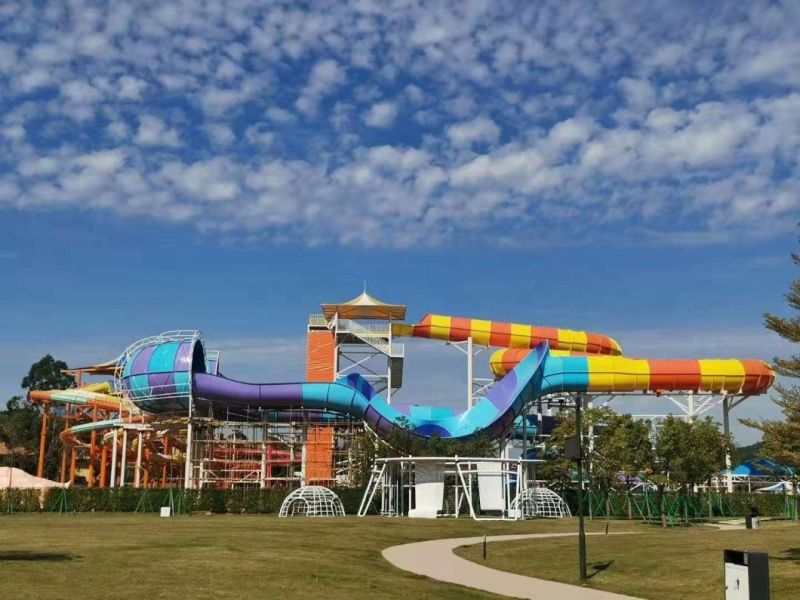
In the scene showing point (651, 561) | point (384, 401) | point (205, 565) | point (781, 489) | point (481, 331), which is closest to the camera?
point (205, 565)

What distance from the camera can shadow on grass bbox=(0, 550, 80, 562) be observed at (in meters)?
21.0

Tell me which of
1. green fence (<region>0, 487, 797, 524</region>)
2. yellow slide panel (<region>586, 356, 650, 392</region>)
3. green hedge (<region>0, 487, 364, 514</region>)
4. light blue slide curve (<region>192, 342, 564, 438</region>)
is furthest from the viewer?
yellow slide panel (<region>586, 356, 650, 392</region>)

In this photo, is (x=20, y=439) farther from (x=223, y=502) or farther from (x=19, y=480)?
(x=223, y=502)

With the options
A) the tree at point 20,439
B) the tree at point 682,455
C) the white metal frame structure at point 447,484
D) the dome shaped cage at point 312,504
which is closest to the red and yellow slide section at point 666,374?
the white metal frame structure at point 447,484

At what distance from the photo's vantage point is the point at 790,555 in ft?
78.3

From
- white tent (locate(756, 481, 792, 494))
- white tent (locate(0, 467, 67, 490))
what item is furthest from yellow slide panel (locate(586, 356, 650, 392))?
white tent (locate(0, 467, 67, 490))

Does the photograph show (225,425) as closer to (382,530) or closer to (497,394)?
(497,394)

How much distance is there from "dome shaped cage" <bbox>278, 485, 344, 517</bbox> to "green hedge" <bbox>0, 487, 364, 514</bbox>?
14.4 feet

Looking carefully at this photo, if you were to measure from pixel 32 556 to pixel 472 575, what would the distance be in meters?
11.3

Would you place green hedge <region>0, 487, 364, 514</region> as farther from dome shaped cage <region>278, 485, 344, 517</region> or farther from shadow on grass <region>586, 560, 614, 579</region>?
shadow on grass <region>586, 560, 614, 579</region>

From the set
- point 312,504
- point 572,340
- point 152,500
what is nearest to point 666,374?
point 572,340

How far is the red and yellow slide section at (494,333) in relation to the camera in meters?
77.7

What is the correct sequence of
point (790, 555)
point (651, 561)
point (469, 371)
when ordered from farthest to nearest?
point (469, 371), point (790, 555), point (651, 561)

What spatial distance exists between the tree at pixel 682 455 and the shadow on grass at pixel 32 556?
118 ft
